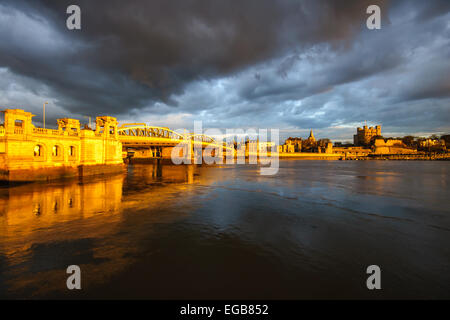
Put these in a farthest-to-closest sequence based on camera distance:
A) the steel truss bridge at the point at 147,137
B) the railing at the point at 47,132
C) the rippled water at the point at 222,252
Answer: the steel truss bridge at the point at 147,137 → the railing at the point at 47,132 → the rippled water at the point at 222,252

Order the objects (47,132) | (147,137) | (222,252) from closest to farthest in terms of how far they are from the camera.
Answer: (222,252), (47,132), (147,137)

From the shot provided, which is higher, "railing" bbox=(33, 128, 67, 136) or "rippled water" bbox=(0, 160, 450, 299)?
"railing" bbox=(33, 128, 67, 136)

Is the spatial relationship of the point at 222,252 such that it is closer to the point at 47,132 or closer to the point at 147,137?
Result: the point at 47,132

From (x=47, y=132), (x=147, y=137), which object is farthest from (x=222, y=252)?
(x=147, y=137)

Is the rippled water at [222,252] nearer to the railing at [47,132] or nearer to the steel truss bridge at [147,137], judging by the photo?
the railing at [47,132]

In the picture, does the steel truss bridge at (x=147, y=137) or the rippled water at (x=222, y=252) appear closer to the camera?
the rippled water at (x=222, y=252)

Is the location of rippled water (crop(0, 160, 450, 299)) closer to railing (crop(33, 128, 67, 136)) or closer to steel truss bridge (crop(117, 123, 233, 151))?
railing (crop(33, 128, 67, 136))

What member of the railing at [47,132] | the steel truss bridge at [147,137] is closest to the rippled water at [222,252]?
the railing at [47,132]

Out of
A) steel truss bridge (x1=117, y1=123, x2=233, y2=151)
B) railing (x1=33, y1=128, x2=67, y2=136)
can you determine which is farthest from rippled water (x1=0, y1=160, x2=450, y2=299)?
steel truss bridge (x1=117, y1=123, x2=233, y2=151)

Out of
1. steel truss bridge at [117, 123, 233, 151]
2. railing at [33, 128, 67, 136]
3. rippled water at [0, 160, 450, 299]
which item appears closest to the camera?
rippled water at [0, 160, 450, 299]

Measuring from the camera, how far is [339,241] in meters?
8.29

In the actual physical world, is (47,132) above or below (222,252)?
above

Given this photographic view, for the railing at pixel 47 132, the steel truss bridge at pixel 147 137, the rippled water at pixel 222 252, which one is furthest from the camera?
the steel truss bridge at pixel 147 137
